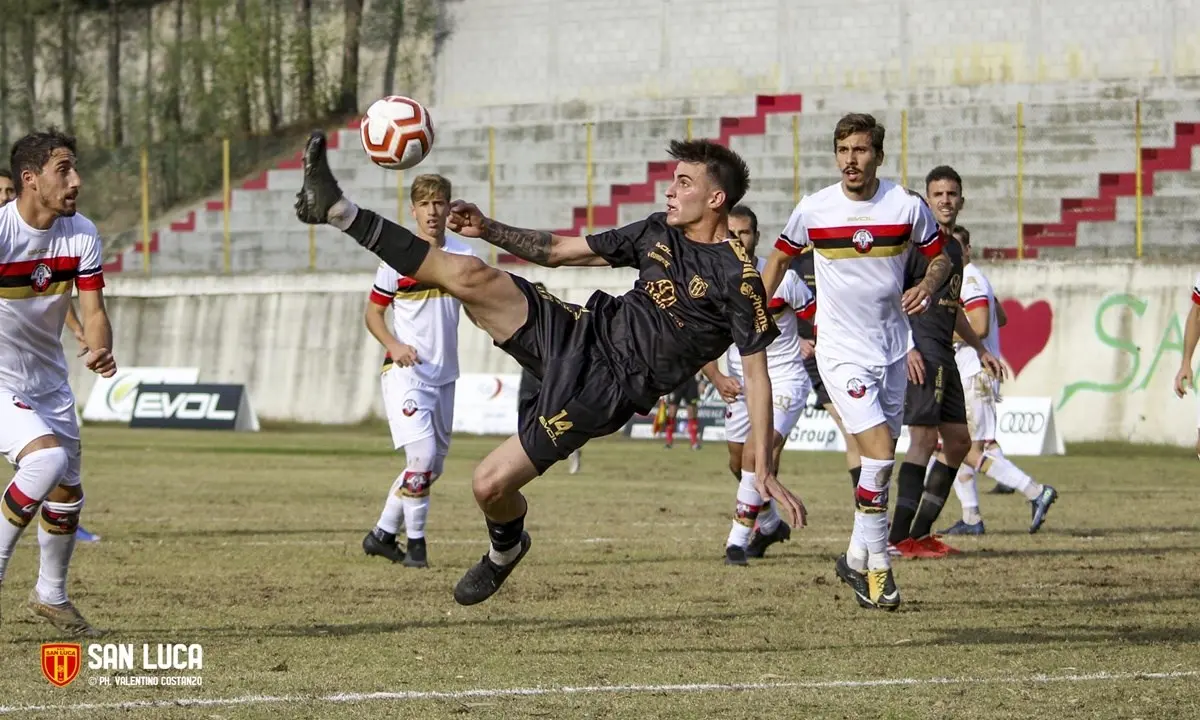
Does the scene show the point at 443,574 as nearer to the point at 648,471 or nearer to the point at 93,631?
the point at 93,631

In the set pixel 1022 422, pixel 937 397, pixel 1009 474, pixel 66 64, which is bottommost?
pixel 1022 422

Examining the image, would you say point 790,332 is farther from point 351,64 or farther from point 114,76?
point 114,76

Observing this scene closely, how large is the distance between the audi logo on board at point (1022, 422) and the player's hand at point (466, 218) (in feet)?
60.4

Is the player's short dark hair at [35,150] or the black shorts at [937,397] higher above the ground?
the player's short dark hair at [35,150]

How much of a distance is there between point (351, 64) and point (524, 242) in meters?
33.0

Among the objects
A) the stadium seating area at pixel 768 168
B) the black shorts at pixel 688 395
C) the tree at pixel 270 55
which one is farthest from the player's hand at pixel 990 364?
the tree at pixel 270 55

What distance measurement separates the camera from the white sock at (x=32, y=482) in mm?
8086

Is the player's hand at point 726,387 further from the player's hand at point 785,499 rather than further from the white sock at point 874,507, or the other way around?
the player's hand at point 785,499

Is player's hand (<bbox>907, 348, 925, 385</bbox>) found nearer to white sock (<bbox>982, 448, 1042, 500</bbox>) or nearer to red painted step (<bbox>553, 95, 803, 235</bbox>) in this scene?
white sock (<bbox>982, 448, 1042, 500</bbox>)

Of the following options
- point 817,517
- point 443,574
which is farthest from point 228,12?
point 443,574

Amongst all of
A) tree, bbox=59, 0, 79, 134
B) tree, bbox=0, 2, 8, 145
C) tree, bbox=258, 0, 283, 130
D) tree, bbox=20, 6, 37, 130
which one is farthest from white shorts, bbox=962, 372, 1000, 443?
tree, bbox=0, 2, 8, 145

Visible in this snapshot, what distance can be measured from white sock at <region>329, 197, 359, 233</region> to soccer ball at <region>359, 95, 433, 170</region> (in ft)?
2.44

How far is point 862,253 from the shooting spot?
9.82 meters

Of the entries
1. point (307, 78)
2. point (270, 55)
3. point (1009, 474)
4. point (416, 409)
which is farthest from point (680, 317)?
point (270, 55)
